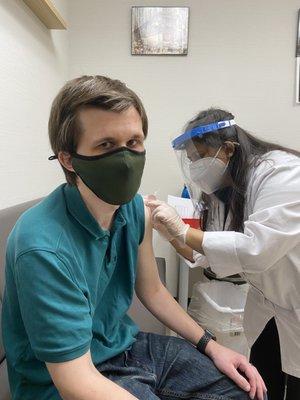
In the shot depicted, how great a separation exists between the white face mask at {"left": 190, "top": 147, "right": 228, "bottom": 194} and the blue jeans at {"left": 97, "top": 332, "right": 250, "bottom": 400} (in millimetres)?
681

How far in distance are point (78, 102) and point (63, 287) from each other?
437 millimetres

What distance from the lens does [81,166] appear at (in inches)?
32.7

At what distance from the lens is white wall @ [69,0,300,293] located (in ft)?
7.99

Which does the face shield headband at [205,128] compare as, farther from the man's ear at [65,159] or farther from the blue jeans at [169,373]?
the blue jeans at [169,373]

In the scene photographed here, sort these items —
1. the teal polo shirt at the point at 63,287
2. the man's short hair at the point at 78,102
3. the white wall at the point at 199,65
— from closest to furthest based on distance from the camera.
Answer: the teal polo shirt at the point at 63,287, the man's short hair at the point at 78,102, the white wall at the point at 199,65

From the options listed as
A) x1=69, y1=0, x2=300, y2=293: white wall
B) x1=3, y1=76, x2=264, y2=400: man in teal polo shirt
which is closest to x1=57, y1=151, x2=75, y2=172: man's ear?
x1=3, y1=76, x2=264, y2=400: man in teal polo shirt

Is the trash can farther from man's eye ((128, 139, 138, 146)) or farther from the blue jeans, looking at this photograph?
man's eye ((128, 139, 138, 146))

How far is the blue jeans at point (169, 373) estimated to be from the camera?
0.88 metres

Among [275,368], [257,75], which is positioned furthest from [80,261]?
[257,75]

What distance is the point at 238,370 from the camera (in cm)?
98

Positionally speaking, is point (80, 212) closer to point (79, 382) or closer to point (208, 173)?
point (79, 382)

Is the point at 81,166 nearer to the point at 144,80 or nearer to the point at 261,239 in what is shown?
the point at 261,239

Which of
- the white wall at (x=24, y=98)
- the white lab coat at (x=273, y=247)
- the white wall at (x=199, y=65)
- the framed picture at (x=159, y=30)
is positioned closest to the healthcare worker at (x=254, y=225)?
the white lab coat at (x=273, y=247)

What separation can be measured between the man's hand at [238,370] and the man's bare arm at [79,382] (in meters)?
0.37
